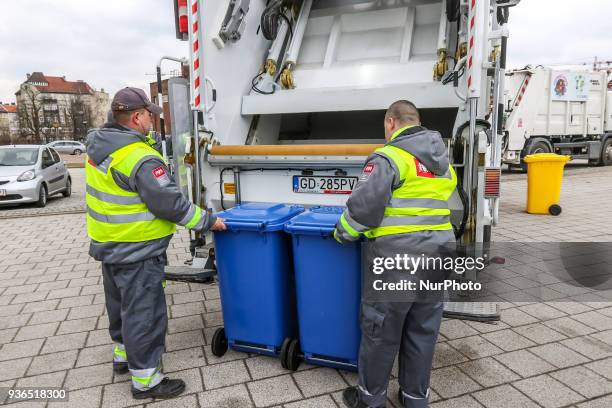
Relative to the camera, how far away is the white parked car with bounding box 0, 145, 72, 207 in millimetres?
8383

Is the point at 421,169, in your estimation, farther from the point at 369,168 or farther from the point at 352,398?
the point at 352,398

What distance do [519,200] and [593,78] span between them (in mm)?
6065

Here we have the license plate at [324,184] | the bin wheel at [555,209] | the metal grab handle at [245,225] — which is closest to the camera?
the metal grab handle at [245,225]

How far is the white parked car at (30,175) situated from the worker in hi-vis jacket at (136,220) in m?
7.24

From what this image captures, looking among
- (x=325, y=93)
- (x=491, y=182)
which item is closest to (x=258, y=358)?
(x=491, y=182)

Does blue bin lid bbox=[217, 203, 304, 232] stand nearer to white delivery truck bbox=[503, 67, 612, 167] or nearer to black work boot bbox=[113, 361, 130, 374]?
black work boot bbox=[113, 361, 130, 374]

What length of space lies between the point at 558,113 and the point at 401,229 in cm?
1123

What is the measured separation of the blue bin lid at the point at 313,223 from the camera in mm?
2400

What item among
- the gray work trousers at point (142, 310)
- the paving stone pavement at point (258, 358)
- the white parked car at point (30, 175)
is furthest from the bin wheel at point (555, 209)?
the white parked car at point (30, 175)

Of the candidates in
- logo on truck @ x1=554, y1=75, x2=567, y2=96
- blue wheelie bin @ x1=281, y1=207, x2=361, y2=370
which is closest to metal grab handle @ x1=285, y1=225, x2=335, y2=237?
blue wheelie bin @ x1=281, y1=207, x2=361, y2=370

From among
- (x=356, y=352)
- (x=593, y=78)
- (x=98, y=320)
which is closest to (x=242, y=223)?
(x=356, y=352)

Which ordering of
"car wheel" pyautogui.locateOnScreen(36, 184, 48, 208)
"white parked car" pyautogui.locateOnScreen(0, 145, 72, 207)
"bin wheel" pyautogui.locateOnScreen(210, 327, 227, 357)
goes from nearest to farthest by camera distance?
"bin wheel" pyautogui.locateOnScreen(210, 327, 227, 357) → "white parked car" pyautogui.locateOnScreen(0, 145, 72, 207) → "car wheel" pyautogui.locateOnScreen(36, 184, 48, 208)

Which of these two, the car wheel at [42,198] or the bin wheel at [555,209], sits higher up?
the car wheel at [42,198]

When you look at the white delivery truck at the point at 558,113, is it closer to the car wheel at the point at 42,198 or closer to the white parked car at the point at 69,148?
the car wheel at the point at 42,198
